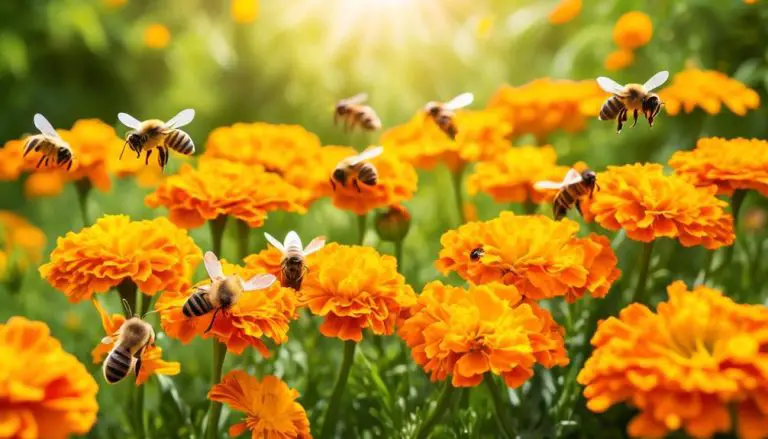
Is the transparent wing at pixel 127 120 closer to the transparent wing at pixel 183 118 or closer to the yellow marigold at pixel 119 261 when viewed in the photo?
the transparent wing at pixel 183 118

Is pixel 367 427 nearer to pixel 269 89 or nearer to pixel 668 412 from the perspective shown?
pixel 668 412

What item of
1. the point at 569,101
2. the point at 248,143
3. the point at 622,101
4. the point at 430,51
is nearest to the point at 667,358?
the point at 622,101

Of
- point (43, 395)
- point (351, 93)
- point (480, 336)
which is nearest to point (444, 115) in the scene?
point (480, 336)

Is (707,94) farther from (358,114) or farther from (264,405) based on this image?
(264,405)

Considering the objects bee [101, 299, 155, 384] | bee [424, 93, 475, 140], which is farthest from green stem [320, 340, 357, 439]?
bee [424, 93, 475, 140]

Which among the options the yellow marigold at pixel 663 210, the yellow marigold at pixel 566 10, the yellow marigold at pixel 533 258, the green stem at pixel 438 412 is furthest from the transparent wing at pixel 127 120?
the yellow marigold at pixel 566 10
